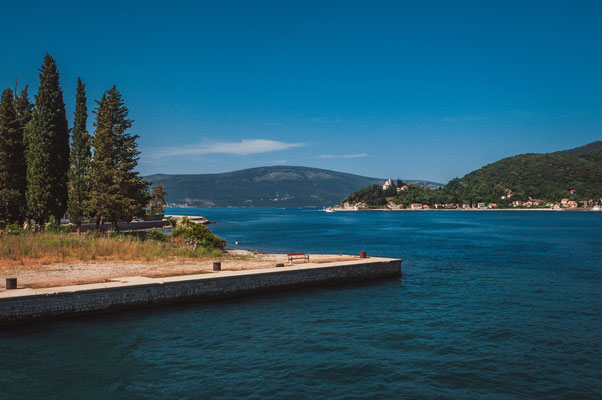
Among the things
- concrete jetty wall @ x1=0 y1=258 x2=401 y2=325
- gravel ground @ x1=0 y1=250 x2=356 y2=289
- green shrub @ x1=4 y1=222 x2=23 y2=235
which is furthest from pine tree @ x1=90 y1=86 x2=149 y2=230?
concrete jetty wall @ x1=0 y1=258 x2=401 y2=325

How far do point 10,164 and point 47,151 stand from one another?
13.9 feet

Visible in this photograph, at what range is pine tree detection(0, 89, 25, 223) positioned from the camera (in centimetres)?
3912

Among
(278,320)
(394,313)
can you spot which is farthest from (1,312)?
(394,313)

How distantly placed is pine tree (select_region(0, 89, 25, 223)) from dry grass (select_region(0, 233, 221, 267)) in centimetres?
959

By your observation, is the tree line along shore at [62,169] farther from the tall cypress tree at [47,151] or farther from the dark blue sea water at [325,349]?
the dark blue sea water at [325,349]

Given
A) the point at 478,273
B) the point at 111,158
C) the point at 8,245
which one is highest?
the point at 111,158

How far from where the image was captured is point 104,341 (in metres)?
15.3

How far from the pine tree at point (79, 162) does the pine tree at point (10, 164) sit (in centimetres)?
422

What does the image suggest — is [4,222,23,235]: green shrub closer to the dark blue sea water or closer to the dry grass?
the dry grass

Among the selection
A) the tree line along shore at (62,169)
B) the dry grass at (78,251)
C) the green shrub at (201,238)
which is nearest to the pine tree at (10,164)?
the tree line along shore at (62,169)

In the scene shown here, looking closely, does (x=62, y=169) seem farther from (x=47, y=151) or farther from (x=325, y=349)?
(x=325, y=349)

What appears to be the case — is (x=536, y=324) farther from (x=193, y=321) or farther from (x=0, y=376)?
(x=0, y=376)

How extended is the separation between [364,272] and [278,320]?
10.7 meters

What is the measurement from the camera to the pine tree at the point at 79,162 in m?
41.1
